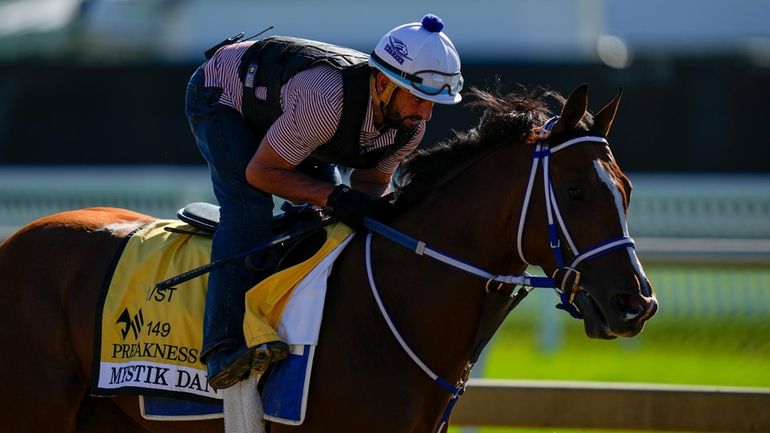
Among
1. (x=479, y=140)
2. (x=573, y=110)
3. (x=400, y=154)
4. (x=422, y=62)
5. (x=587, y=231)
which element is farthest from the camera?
(x=400, y=154)

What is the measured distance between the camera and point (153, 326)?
4.64 m

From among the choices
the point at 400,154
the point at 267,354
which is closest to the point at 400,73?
the point at 400,154

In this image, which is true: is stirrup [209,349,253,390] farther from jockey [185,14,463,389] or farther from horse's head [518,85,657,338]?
horse's head [518,85,657,338]

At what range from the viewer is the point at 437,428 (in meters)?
4.43

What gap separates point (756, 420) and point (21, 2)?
17.6 metres

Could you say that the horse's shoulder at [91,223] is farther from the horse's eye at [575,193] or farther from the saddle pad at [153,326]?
the horse's eye at [575,193]

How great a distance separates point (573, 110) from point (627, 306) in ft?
2.48

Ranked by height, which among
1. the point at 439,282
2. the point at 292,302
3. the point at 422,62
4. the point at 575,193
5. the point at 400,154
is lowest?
the point at 292,302

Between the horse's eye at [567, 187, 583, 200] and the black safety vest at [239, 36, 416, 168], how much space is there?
2.90ft

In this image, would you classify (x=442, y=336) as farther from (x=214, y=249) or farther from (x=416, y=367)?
(x=214, y=249)

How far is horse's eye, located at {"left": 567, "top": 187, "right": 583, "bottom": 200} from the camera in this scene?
13.6 ft

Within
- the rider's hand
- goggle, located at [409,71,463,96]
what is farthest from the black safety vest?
the rider's hand

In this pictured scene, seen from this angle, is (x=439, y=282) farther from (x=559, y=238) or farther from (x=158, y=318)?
(x=158, y=318)

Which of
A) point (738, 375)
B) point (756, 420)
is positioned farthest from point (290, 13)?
point (756, 420)
